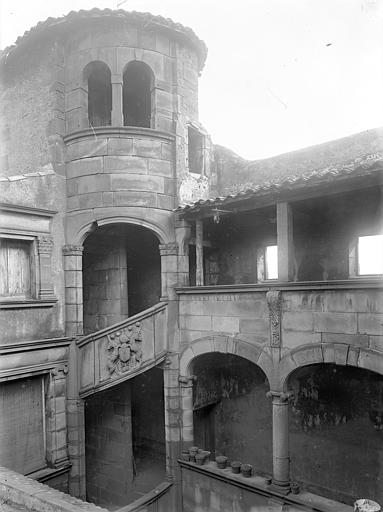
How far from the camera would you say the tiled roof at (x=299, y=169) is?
23.6 ft

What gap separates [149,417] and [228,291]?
6.38 metres

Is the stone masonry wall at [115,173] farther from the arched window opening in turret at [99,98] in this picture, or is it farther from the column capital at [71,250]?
the arched window opening in turret at [99,98]

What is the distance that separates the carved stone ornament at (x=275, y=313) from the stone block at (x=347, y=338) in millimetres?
887

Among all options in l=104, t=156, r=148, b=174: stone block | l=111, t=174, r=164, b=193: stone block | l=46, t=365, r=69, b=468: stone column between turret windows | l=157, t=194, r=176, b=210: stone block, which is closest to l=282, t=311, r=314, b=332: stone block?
l=157, t=194, r=176, b=210: stone block

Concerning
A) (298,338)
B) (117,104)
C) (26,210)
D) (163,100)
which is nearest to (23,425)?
(26,210)

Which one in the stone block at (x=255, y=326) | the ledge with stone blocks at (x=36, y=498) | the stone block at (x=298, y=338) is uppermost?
the stone block at (x=255, y=326)

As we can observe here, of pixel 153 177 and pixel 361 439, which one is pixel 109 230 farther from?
pixel 361 439

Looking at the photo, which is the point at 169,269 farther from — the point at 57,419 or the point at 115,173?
the point at 57,419

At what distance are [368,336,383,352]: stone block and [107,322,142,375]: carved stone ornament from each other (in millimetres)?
4799

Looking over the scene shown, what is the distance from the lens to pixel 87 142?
9961 mm

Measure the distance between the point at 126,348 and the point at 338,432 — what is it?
5194 millimetres

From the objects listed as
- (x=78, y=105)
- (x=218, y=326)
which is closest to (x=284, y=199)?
(x=218, y=326)

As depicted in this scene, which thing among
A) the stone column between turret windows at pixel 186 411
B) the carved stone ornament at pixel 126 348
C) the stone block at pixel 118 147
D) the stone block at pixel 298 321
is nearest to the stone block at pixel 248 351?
the stone block at pixel 298 321

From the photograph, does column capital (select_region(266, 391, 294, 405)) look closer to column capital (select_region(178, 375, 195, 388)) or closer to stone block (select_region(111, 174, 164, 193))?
column capital (select_region(178, 375, 195, 388))
